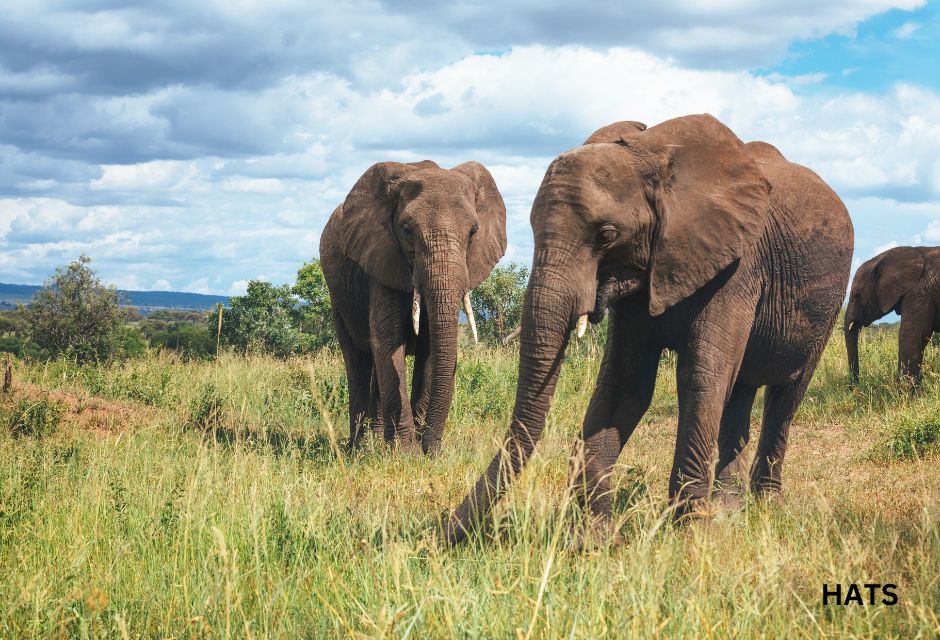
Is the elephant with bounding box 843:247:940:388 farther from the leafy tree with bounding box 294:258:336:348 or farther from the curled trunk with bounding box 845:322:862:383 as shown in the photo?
the leafy tree with bounding box 294:258:336:348

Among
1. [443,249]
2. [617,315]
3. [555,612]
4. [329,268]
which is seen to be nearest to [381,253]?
[443,249]

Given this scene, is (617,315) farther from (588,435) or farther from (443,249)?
(443,249)

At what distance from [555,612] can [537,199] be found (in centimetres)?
254

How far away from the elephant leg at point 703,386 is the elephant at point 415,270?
3.43 meters

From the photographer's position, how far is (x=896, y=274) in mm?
14945

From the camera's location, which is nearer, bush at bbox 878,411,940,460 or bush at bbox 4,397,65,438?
bush at bbox 878,411,940,460

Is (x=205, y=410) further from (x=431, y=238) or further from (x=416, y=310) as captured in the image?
(x=431, y=238)

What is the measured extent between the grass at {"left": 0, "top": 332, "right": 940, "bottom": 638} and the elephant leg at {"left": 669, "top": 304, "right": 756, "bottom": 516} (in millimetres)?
275

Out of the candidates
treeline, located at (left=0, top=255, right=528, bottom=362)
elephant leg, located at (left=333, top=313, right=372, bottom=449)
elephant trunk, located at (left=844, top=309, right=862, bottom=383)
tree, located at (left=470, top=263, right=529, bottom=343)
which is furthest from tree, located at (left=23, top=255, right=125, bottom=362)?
elephant trunk, located at (left=844, top=309, right=862, bottom=383)

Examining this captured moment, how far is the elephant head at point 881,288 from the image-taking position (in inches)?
580

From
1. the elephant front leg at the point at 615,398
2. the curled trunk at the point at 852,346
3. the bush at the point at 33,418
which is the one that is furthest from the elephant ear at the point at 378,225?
the curled trunk at the point at 852,346

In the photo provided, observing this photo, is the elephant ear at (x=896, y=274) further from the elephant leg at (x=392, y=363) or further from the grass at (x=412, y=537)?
the elephant leg at (x=392, y=363)

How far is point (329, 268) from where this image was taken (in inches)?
450

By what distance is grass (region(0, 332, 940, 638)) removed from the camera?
3908 mm
